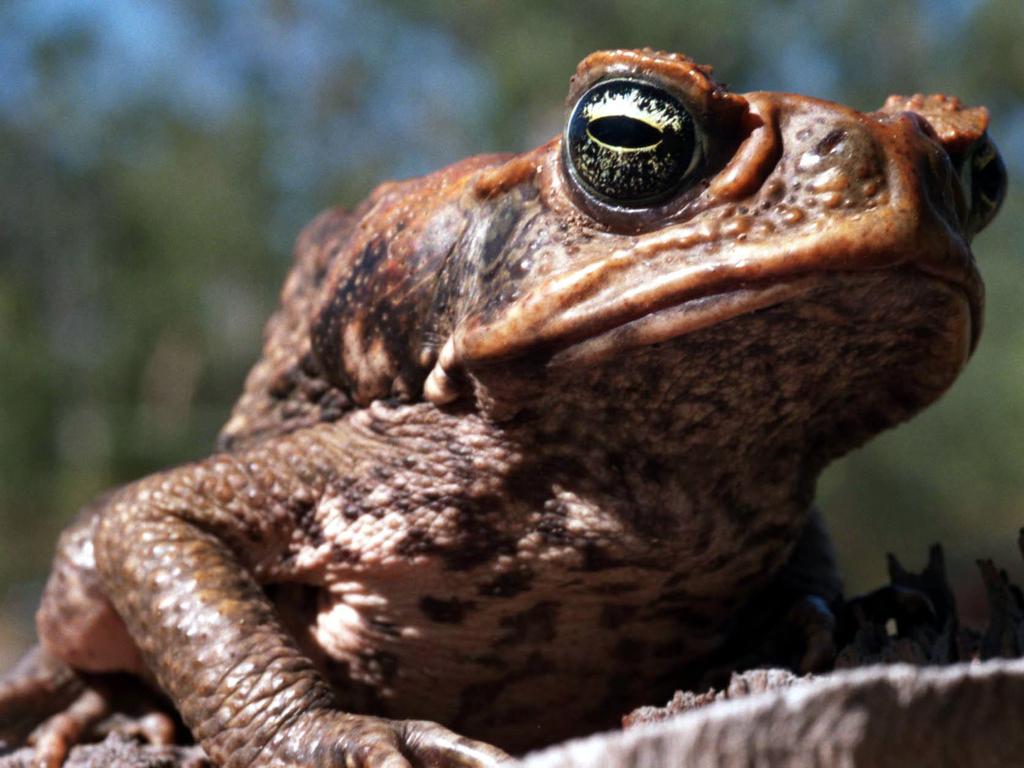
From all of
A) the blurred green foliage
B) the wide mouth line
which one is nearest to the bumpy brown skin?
the wide mouth line

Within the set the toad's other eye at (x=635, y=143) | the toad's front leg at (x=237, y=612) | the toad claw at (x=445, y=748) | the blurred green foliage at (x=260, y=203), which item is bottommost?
the toad claw at (x=445, y=748)

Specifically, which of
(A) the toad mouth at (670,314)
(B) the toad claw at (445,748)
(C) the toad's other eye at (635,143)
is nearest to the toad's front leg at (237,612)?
(B) the toad claw at (445,748)

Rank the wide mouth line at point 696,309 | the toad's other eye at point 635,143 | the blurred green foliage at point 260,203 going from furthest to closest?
1. the blurred green foliage at point 260,203
2. the toad's other eye at point 635,143
3. the wide mouth line at point 696,309

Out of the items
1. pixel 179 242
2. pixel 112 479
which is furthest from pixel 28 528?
pixel 179 242

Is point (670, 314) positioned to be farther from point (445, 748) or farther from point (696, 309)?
point (445, 748)

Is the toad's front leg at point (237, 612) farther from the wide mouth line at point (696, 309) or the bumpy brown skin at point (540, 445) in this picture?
the wide mouth line at point (696, 309)

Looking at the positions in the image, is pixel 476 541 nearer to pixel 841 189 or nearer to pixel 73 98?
pixel 841 189

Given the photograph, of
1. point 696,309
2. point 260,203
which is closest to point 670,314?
point 696,309
